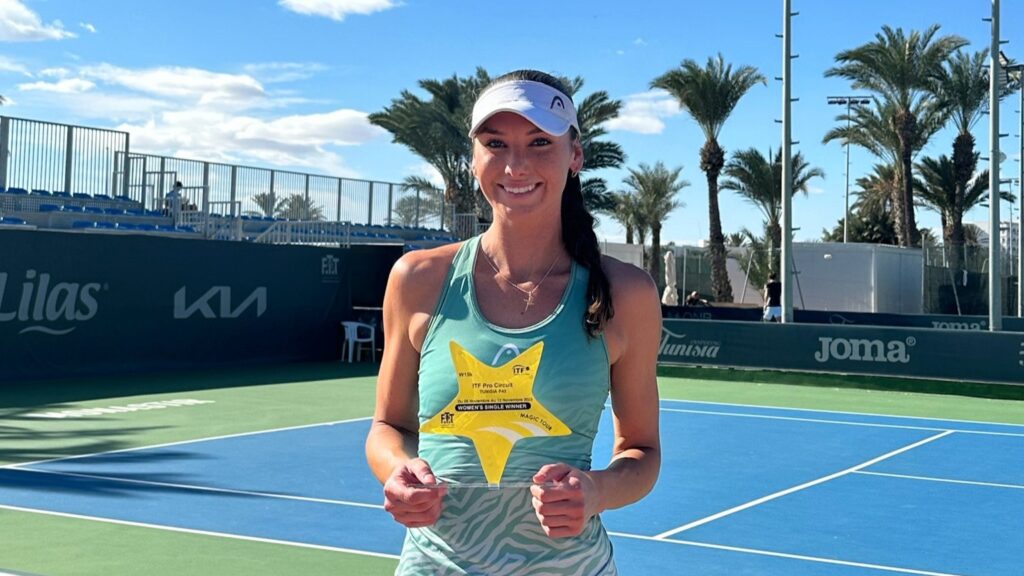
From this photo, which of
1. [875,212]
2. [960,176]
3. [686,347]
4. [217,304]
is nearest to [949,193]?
[960,176]

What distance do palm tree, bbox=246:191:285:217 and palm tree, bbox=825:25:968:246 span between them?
19279mm

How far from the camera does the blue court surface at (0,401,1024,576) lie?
26.0 ft

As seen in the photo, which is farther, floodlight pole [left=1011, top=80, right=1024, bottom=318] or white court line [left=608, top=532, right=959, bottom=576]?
floodlight pole [left=1011, top=80, right=1024, bottom=318]

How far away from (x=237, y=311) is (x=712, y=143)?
931 inches

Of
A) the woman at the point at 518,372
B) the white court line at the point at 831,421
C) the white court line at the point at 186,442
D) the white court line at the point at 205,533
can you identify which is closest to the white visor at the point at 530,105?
the woman at the point at 518,372

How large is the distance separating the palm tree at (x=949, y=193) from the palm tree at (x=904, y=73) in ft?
10.6

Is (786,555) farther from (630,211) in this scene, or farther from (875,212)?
(875,212)

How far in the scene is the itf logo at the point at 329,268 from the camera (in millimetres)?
24612

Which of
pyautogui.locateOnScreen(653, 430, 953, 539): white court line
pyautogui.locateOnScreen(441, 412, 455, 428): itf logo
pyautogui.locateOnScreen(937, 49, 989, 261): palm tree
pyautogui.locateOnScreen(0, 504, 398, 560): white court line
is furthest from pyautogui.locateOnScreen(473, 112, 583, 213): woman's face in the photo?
pyautogui.locateOnScreen(937, 49, 989, 261): palm tree

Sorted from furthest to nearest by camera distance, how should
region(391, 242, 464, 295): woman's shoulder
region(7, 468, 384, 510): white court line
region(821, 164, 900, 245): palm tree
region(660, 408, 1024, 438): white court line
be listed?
region(821, 164, 900, 245): palm tree
region(660, 408, 1024, 438): white court line
region(7, 468, 384, 510): white court line
region(391, 242, 464, 295): woman's shoulder

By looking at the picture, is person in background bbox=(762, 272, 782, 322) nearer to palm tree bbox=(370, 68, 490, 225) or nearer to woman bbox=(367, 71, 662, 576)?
palm tree bbox=(370, 68, 490, 225)

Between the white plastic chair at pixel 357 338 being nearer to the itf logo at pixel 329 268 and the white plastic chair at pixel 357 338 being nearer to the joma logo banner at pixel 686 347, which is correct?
the itf logo at pixel 329 268

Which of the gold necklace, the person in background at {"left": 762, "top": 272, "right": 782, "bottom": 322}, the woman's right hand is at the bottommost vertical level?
the woman's right hand

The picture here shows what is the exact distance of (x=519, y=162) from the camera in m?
2.46
